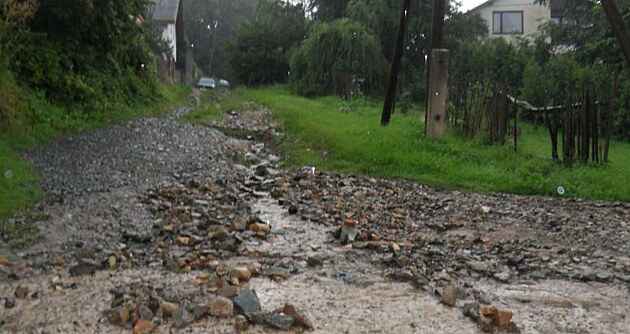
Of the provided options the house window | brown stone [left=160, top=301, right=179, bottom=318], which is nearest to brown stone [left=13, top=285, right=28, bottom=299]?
brown stone [left=160, top=301, right=179, bottom=318]

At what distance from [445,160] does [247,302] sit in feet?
30.9

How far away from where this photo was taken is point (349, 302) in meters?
6.39

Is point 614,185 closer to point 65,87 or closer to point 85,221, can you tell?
point 85,221

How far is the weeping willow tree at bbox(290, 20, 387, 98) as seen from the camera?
34.8 meters

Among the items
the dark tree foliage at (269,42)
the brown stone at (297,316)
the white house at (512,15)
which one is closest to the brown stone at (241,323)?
the brown stone at (297,316)

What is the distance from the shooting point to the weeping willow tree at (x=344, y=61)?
34.8m

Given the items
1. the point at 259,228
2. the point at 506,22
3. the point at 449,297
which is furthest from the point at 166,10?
the point at 449,297

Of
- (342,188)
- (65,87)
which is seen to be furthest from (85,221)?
(65,87)

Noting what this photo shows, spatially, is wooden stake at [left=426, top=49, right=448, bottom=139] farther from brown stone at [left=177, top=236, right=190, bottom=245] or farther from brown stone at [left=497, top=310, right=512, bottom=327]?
brown stone at [left=497, top=310, right=512, bottom=327]

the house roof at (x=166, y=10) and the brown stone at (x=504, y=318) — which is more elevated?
the house roof at (x=166, y=10)

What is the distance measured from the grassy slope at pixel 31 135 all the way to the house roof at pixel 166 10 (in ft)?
89.1

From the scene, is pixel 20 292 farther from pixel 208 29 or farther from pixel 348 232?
pixel 208 29

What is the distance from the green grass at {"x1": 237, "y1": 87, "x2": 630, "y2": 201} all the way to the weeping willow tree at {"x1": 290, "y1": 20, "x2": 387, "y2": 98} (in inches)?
556

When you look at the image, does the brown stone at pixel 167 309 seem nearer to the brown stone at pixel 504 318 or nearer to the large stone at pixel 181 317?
the large stone at pixel 181 317
